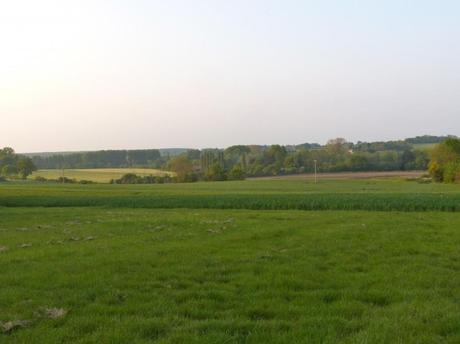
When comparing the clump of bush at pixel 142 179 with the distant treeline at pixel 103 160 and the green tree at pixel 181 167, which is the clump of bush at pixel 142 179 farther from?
the distant treeline at pixel 103 160

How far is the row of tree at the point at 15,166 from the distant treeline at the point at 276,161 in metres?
27.4

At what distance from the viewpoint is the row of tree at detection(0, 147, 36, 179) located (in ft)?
485

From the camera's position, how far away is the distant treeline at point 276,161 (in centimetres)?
13662

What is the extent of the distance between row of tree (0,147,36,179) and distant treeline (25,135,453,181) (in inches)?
1079

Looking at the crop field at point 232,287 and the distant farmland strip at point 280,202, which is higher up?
the crop field at point 232,287

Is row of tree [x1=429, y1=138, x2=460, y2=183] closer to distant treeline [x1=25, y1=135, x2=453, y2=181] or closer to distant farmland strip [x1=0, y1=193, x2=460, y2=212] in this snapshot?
distant treeline [x1=25, y1=135, x2=453, y2=181]

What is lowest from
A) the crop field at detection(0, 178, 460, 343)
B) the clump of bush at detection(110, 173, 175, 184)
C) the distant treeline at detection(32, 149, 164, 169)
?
the clump of bush at detection(110, 173, 175, 184)

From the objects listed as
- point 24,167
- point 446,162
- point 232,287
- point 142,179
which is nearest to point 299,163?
point 142,179

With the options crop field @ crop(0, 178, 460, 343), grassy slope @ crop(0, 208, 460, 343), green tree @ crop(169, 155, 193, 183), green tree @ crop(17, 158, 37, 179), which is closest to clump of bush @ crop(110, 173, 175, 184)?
green tree @ crop(169, 155, 193, 183)

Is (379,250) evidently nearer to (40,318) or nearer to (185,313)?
(185,313)

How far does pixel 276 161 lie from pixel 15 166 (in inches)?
2909

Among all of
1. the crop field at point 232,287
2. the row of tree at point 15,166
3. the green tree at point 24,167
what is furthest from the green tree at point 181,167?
the crop field at point 232,287

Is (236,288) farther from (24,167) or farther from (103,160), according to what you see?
(103,160)

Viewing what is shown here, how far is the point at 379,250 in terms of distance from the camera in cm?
1523
